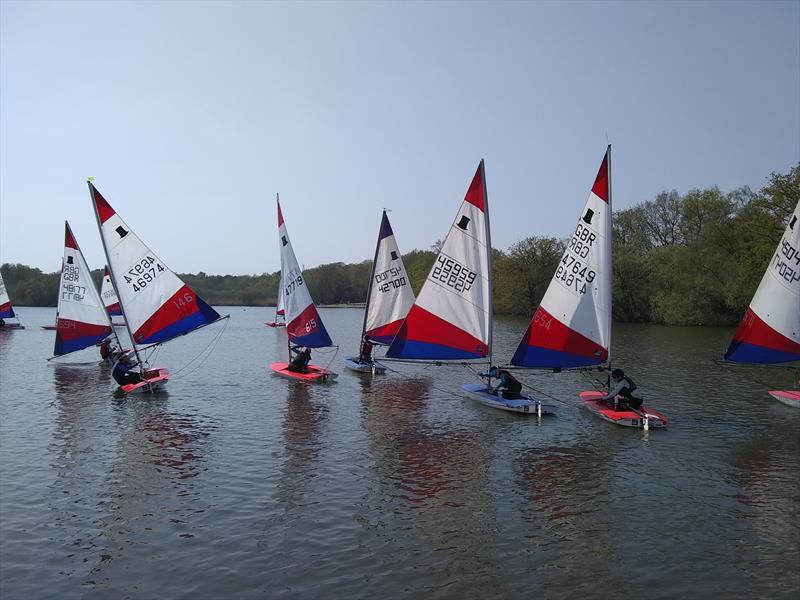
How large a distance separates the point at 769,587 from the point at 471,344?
1496cm

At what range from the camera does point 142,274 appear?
1030 inches

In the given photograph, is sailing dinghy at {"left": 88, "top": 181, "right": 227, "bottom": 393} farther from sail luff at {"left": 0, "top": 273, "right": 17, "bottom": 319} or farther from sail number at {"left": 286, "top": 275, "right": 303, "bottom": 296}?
sail luff at {"left": 0, "top": 273, "right": 17, "bottom": 319}

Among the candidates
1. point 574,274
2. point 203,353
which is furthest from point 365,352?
point 203,353

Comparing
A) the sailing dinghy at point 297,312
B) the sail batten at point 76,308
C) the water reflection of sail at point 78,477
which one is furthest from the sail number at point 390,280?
the sail batten at point 76,308

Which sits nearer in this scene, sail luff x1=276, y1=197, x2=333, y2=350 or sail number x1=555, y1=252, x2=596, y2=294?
sail number x1=555, y1=252, x2=596, y2=294

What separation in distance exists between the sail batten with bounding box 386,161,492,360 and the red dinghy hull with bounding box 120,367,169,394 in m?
10.9

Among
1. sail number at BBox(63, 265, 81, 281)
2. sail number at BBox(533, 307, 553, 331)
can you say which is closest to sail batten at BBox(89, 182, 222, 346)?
sail number at BBox(63, 265, 81, 281)

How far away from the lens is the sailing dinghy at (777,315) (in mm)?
21938

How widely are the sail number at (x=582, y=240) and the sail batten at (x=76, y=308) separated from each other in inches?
1090

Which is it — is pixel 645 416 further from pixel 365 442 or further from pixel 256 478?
pixel 256 478

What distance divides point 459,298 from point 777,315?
11911 millimetres

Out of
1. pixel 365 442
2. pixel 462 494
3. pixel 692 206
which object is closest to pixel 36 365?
pixel 365 442

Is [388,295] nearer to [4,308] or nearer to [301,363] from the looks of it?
[301,363]

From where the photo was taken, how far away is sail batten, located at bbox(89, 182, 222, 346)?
25.2 metres
